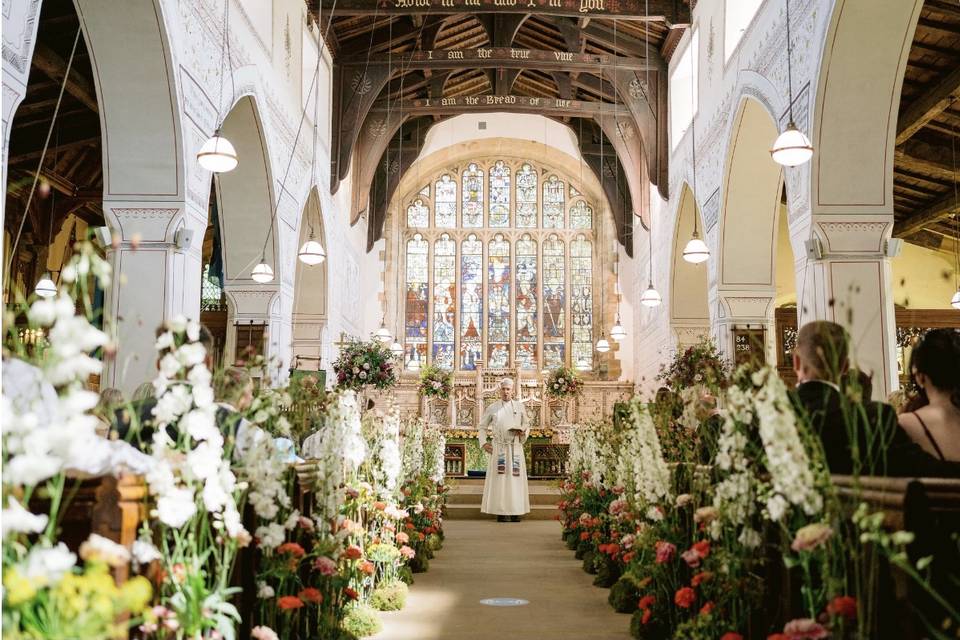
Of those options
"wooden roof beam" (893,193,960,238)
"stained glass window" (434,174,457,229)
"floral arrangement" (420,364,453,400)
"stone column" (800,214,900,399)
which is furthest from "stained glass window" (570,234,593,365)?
"stone column" (800,214,900,399)

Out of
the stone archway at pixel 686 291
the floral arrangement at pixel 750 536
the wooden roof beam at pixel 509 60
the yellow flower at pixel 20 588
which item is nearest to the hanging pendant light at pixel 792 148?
the floral arrangement at pixel 750 536

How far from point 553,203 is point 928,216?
7.80 m

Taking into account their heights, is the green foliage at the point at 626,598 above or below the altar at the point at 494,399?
below

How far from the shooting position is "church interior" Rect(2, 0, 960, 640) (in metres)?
2.23

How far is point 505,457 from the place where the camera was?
9938 millimetres

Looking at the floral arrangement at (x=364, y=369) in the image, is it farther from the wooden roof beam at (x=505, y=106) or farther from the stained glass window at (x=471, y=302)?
the stained glass window at (x=471, y=302)

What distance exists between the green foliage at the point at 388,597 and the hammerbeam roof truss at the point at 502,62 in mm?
8531

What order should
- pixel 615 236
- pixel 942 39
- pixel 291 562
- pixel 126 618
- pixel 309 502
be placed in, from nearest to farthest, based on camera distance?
1. pixel 126 618
2. pixel 291 562
3. pixel 309 502
4. pixel 942 39
5. pixel 615 236

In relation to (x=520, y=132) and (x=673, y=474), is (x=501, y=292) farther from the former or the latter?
(x=673, y=474)

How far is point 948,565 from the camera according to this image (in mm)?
2162

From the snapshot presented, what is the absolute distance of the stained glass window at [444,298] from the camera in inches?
749

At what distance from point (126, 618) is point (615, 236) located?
17489 mm

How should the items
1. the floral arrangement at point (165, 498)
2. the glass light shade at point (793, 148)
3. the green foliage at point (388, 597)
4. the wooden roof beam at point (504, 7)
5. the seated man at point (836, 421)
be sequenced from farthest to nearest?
the wooden roof beam at point (504, 7) → the glass light shade at point (793, 148) → the green foliage at point (388, 597) → the seated man at point (836, 421) → the floral arrangement at point (165, 498)

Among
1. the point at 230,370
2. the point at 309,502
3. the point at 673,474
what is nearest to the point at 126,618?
the point at 230,370
